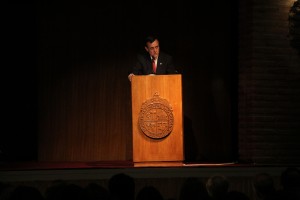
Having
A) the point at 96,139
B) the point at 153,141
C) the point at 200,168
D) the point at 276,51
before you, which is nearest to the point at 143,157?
the point at 153,141

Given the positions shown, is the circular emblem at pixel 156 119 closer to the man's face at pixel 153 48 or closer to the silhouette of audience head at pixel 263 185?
the man's face at pixel 153 48

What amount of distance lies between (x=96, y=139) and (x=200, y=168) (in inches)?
77.9

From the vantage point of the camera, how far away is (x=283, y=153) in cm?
754

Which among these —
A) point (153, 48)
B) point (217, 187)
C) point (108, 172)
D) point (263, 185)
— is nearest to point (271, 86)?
point (153, 48)

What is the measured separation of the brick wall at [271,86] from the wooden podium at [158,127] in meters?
1.21

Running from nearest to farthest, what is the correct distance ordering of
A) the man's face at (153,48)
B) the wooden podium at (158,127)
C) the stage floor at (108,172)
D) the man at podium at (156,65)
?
the stage floor at (108,172) < the wooden podium at (158,127) < the man's face at (153,48) < the man at podium at (156,65)

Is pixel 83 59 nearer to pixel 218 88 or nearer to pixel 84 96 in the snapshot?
pixel 84 96

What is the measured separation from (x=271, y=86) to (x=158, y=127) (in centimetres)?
156

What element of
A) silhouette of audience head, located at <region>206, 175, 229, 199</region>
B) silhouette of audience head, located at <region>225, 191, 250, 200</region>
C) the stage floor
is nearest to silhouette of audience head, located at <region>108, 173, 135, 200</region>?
silhouette of audience head, located at <region>206, 175, 229, 199</region>

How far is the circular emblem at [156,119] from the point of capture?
6645 mm

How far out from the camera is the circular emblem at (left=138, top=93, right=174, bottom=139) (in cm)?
664

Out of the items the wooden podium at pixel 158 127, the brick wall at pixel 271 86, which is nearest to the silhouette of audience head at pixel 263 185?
the wooden podium at pixel 158 127

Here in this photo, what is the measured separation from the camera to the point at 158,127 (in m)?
6.69

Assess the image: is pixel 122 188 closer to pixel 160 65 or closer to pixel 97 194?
pixel 97 194
